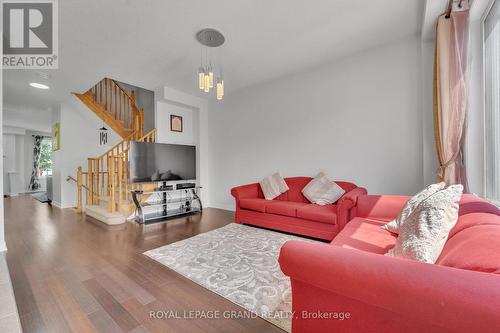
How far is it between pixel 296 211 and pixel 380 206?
104 cm

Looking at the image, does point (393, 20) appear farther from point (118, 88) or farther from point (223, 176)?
point (118, 88)

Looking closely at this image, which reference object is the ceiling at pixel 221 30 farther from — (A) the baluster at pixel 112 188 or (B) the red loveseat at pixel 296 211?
(B) the red loveseat at pixel 296 211

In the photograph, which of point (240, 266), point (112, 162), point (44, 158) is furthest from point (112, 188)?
point (44, 158)

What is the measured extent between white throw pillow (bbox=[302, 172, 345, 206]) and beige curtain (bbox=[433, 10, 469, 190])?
3.87 ft

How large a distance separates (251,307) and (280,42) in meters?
2.98

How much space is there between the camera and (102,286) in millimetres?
1782

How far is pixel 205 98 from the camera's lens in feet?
16.9

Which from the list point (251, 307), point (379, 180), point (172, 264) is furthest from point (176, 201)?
point (379, 180)

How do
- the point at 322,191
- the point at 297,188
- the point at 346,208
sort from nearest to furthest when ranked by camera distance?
the point at 346,208
the point at 322,191
the point at 297,188

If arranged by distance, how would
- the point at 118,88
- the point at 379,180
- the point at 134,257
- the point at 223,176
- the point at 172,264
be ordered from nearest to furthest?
the point at 172,264 < the point at 134,257 < the point at 379,180 < the point at 223,176 < the point at 118,88

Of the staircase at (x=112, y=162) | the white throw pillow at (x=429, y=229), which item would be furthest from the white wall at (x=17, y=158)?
the white throw pillow at (x=429, y=229)

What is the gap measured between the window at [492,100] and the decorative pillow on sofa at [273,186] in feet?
7.73

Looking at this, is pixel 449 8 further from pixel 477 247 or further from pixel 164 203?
pixel 164 203

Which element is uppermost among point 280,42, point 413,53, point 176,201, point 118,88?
point 118,88
